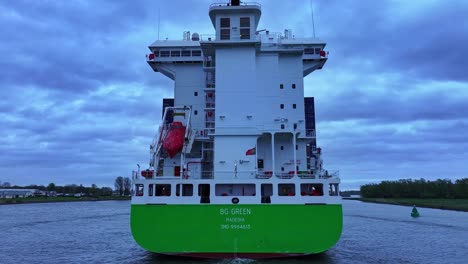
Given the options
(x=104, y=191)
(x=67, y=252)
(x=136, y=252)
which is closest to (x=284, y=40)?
(x=136, y=252)

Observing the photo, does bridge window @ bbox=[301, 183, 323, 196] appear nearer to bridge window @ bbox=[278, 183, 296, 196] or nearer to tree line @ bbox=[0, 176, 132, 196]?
bridge window @ bbox=[278, 183, 296, 196]

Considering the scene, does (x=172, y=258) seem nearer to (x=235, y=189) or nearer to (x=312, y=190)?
(x=235, y=189)

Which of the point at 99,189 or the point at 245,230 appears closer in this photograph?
the point at 245,230

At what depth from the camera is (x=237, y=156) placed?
1802 centimetres

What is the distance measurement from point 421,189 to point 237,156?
106 meters

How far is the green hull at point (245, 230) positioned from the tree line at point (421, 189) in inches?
3817

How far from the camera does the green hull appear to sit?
15406mm

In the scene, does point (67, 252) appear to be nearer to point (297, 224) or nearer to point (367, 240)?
point (297, 224)

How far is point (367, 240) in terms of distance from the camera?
87.4 feet

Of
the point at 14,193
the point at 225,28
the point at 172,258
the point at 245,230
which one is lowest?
the point at 172,258

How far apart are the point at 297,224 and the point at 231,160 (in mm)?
4624

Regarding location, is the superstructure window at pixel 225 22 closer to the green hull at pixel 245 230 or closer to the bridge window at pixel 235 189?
the bridge window at pixel 235 189

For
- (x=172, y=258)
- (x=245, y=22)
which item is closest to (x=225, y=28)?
(x=245, y=22)

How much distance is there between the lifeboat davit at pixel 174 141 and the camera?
1806 cm
